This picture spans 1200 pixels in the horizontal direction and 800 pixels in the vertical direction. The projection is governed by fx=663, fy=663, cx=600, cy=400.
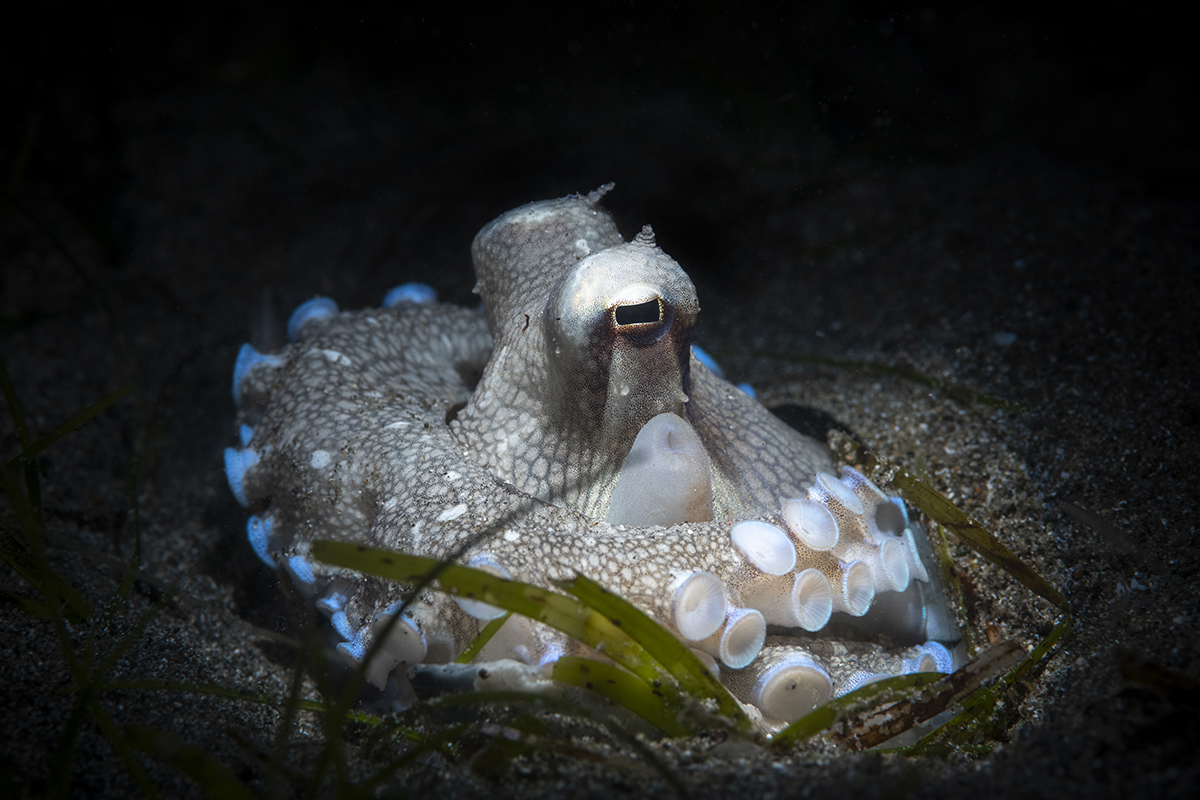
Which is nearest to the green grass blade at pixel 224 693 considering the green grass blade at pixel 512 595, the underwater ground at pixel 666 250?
the underwater ground at pixel 666 250

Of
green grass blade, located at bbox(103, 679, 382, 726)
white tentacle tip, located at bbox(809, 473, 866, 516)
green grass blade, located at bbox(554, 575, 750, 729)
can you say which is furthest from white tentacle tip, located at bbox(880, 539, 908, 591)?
green grass blade, located at bbox(103, 679, 382, 726)

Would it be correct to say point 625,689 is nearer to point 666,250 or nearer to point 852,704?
point 852,704

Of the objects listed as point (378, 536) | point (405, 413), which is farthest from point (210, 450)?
point (378, 536)

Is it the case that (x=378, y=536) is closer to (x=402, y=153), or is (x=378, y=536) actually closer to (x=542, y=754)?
(x=542, y=754)

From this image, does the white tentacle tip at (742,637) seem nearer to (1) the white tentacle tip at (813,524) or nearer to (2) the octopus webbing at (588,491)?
(2) the octopus webbing at (588,491)

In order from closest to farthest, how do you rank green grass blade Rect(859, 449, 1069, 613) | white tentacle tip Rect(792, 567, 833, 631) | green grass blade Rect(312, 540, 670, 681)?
green grass blade Rect(312, 540, 670, 681)
white tentacle tip Rect(792, 567, 833, 631)
green grass blade Rect(859, 449, 1069, 613)

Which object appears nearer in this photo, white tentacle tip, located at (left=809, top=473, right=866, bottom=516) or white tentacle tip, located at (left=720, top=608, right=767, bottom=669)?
white tentacle tip, located at (left=720, top=608, right=767, bottom=669)

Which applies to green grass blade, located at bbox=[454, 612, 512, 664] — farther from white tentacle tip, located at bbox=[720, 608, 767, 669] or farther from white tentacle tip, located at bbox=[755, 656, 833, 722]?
white tentacle tip, located at bbox=[755, 656, 833, 722]
